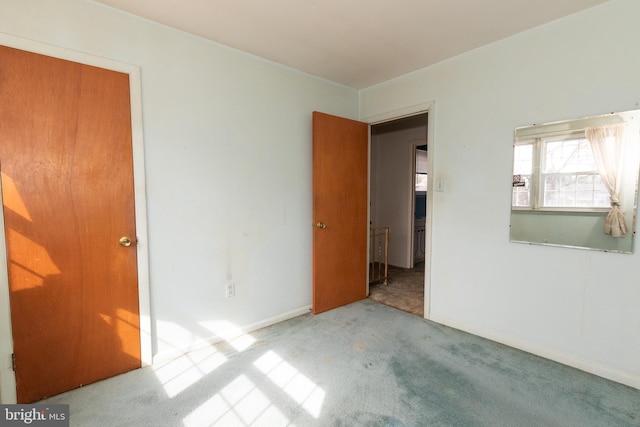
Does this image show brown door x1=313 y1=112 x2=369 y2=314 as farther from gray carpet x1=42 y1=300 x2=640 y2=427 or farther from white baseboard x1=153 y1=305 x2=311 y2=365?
gray carpet x1=42 y1=300 x2=640 y2=427

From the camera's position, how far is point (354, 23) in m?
2.01

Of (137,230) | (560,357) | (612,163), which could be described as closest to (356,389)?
(560,357)

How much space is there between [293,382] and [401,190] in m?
3.73

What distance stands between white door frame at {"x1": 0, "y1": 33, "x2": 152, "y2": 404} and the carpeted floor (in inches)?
92.5

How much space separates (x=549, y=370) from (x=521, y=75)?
215 cm

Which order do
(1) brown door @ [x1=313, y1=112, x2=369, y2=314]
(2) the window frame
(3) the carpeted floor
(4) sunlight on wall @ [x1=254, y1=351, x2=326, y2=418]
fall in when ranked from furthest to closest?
(3) the carpeted floor < (1) brown door @ [x1=313, y1=112, x2=369, y2=314] < (2) the window frame < (4) sunlight on wall @ [x1=254, y1=351, x2=326, y2=418]

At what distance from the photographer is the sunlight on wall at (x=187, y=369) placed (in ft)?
6.06

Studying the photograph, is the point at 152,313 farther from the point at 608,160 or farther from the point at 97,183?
the point at 608,160

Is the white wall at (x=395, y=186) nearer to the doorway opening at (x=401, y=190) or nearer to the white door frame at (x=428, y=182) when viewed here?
the doorway opening at (x=401, y=190)

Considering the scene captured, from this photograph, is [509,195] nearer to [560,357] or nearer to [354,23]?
[560,357]

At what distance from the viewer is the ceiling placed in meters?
1.81

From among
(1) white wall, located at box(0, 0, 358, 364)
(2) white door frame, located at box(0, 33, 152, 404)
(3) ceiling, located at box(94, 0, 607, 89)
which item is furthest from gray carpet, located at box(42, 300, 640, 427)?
(3) ceiling, located at box(94, 0, 607, 89)

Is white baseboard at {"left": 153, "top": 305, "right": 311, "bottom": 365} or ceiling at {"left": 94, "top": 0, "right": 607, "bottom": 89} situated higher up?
ceiling at {"left": 94, "top": 0, "right": 607, "bottom": 89}

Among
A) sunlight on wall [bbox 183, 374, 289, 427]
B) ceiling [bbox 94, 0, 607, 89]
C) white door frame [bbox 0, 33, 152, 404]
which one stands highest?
ceiling [bbox 94, 0, 607, 89]
